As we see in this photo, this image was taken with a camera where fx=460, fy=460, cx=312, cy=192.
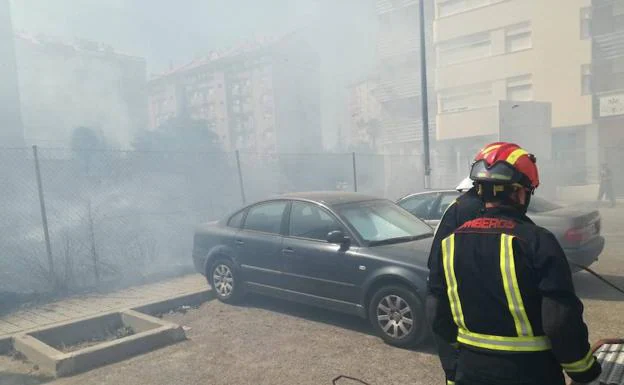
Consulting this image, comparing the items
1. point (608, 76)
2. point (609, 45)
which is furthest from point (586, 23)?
point (608, 76)

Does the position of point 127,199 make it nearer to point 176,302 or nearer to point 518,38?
point 176,302

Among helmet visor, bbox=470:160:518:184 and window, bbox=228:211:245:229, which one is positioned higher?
helmet visor, bbox=470:160:518:184

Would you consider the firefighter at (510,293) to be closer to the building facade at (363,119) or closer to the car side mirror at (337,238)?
the car side mirror at (337,238)

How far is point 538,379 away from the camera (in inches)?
58.9

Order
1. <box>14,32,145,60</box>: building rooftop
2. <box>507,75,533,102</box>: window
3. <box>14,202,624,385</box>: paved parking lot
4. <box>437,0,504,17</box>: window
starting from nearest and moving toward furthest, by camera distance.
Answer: <box>14,202,624,385</box>: paved parking lot
<box>14,32,145,60</box>: building rooftop
<box>507,75,533,102</box>: window
<box>437,0,504,17</box>: window

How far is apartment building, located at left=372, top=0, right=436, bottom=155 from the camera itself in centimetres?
2502

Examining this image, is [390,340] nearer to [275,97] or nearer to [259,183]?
[259,183]

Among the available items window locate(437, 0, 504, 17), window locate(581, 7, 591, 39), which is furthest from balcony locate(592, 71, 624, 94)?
window locate(437, 0, 504, 17)

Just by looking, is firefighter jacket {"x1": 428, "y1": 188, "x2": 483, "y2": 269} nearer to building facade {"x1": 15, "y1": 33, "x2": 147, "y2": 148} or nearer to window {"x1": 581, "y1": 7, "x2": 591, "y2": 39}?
building facade {"x1": 15, "y1": 33, "x2": 147, "y2": 148}

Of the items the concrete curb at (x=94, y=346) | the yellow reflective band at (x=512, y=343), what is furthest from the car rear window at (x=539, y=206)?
the yellow reflective band at (x=512, y=343)

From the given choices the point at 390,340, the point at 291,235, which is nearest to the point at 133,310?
the point at 291,235

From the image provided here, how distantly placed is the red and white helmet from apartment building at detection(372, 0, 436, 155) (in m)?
24.5

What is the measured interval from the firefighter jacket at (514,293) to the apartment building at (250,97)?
38.7 meters

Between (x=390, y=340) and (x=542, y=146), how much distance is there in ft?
51.0
